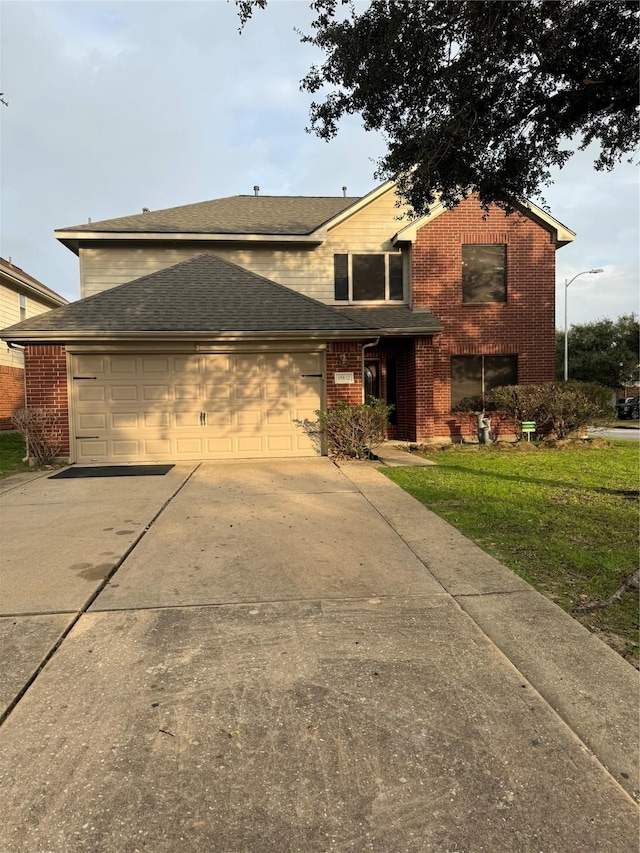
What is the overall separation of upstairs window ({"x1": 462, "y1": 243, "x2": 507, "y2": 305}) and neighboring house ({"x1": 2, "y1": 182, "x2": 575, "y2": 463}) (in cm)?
4

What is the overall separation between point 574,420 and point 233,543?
10526mm

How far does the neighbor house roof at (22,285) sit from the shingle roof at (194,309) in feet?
34.1

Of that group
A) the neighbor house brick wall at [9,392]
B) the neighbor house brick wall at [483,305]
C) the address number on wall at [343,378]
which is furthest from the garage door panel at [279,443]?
the neighbor house brick wall at [9,392]

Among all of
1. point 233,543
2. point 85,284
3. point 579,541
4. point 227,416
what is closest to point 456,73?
point 579,541

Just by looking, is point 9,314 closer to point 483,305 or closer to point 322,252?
point 322,252

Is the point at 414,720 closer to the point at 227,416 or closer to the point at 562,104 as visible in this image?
the point at 562,104

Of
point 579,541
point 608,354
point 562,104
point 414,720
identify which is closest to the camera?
point 414,720

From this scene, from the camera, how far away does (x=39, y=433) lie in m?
10.8

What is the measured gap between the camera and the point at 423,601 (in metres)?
3.91

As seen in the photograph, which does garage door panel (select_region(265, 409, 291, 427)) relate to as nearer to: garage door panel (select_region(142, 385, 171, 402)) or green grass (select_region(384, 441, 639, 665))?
garage door panel (select_region(142, 385, 171, 402))

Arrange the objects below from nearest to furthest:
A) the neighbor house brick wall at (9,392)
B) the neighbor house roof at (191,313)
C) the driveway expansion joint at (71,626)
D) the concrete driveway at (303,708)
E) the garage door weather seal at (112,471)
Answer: the concrete driveway at (303,708)
the driveway expansion joint at (71,626)
the garage door weather seal at (112,471)
the neighbor house roof at (191,313)
the neighbor house brick wall at (9,392)

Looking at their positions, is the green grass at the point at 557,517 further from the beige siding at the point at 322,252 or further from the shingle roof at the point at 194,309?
the beige siding at the point at 322,252

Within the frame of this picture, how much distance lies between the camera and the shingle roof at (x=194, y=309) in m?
10.7

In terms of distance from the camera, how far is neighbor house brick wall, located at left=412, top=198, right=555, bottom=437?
14125 mm
